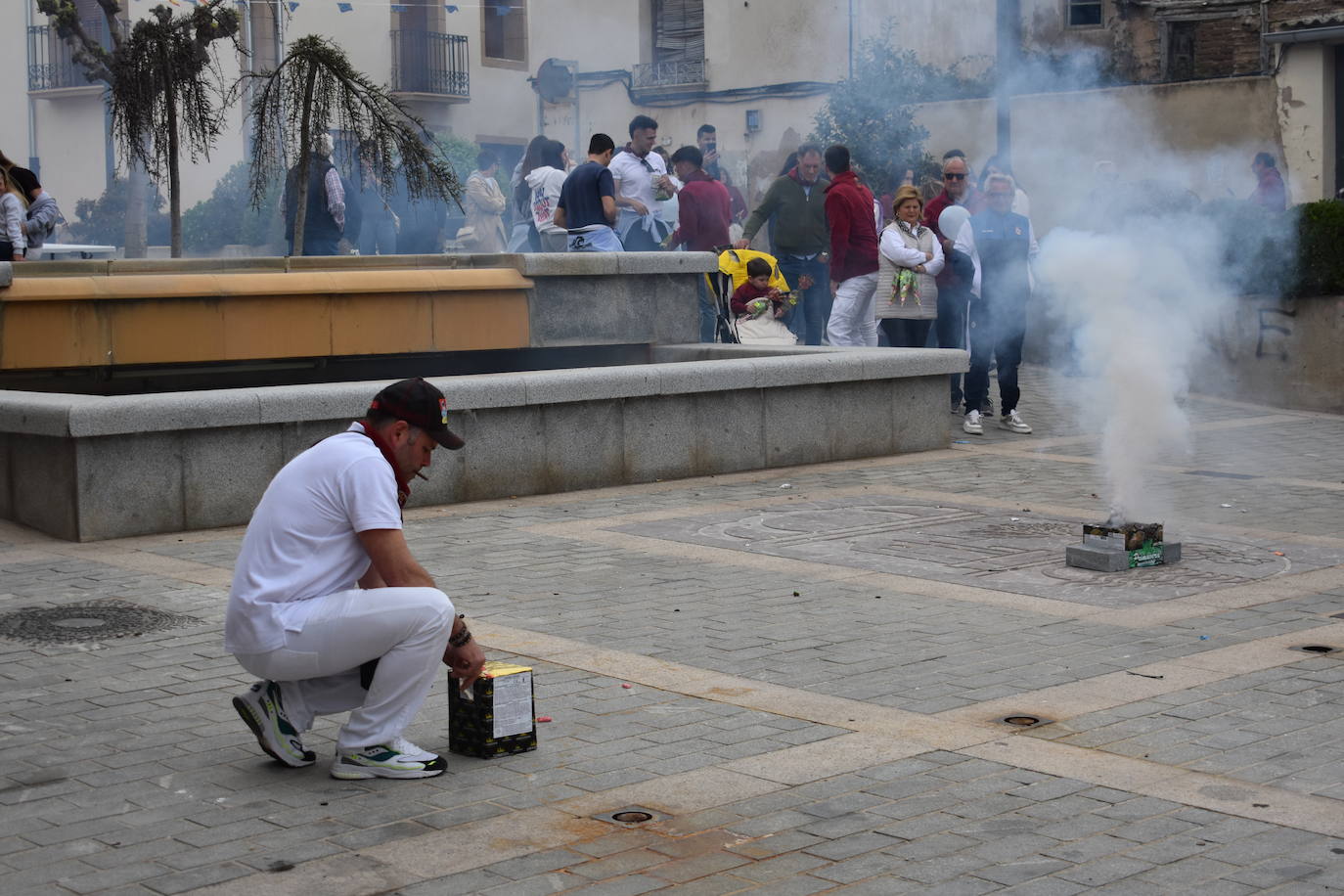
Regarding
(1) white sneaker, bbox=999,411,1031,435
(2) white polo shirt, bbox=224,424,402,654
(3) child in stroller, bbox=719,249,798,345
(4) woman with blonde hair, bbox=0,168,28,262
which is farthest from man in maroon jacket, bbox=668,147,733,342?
(2) white polo shirt, bbox=224,424,402,654

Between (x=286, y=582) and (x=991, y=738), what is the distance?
2.15 meters

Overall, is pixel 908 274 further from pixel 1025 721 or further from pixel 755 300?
pixel 1025 721

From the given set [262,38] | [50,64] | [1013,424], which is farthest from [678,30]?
[50,64]

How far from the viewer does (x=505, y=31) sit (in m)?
19.7

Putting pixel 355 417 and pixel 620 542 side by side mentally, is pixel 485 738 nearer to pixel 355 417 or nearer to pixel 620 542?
pixel 620 542

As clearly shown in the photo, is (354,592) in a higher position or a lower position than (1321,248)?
lower

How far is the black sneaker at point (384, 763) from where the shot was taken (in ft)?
15.7

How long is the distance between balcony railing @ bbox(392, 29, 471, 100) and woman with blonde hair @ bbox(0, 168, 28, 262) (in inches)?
363

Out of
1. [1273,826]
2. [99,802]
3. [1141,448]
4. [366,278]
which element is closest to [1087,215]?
[1141,448]

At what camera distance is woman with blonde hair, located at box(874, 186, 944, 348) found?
12.8 m

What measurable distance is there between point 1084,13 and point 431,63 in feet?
38.6

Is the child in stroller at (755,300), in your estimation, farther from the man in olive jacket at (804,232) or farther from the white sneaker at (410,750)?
the white sneaker at (410,750)

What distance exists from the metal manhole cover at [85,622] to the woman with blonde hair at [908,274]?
7261mm

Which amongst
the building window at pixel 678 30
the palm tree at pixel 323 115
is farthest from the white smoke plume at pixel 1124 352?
the building window at pixel 678 30
